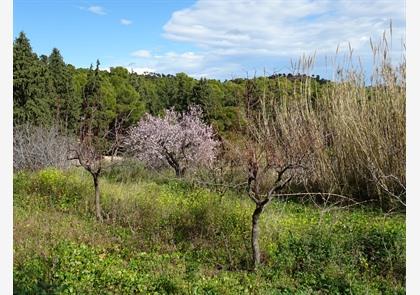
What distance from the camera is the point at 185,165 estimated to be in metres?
12.8

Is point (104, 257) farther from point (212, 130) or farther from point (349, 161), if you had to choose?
point (212, 130)

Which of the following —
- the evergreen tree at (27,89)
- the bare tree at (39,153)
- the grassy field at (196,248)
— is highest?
the evergreen tree at (27,89)

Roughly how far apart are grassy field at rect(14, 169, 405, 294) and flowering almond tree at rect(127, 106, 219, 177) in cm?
465

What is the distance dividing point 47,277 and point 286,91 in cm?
837

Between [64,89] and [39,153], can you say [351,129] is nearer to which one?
[39,153]

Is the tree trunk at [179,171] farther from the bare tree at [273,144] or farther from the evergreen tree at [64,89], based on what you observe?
the evergreen tree at [64,89]

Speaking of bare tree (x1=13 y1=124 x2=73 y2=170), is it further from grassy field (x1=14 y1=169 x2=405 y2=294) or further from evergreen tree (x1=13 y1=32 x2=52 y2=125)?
grassy field (x1=14 y1=169 x2=405 y2=294)

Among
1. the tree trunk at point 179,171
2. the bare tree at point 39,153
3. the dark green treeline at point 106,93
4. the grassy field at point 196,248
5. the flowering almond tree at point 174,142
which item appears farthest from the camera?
the dark green treeline at point 106,93

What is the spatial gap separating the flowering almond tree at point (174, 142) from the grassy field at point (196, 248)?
4.65m

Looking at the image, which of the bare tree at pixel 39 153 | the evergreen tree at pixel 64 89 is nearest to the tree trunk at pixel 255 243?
the bare tree at pixel 39 153

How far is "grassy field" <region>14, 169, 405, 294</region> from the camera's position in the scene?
4426 millimetres

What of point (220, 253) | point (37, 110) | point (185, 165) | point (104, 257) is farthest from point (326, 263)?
point (37, 110)

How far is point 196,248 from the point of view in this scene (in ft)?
19.5

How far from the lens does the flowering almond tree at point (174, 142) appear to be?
1318 centimetres
